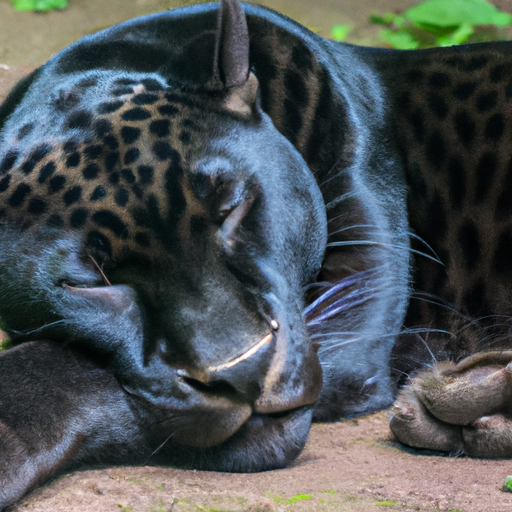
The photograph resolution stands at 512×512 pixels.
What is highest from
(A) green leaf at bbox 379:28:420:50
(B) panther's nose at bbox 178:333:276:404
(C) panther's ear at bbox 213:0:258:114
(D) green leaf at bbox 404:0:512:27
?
(C) panther's ear at bbox 213:0:258:114

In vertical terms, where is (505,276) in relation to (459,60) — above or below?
below

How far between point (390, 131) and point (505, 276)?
670 millimetres

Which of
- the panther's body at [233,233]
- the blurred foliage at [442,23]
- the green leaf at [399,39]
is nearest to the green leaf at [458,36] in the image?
the blurred foliage at [442,23]

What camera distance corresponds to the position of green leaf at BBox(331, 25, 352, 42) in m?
5.63

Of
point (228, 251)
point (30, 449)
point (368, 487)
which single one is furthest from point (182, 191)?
point (368, 487)

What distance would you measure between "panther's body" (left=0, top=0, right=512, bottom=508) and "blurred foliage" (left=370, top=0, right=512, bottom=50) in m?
3.06

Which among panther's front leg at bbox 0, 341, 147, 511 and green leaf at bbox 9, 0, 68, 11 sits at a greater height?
green leaf at bbox 9, 0, 68, 11

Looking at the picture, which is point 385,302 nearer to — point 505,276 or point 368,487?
point 505,276

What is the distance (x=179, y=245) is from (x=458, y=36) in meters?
4.38

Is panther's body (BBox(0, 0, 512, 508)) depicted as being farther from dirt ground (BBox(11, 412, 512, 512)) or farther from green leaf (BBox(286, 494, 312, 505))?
green leaf (BBox(286, 494, 312, 505))

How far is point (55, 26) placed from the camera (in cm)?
489

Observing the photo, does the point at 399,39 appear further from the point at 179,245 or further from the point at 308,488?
the point at 308,488

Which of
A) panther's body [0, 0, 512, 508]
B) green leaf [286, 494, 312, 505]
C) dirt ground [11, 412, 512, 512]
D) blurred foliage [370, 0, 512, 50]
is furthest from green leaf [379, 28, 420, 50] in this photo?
green leaf [286, 494, 312, 505]

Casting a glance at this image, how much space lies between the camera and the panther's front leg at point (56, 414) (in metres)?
1.88
